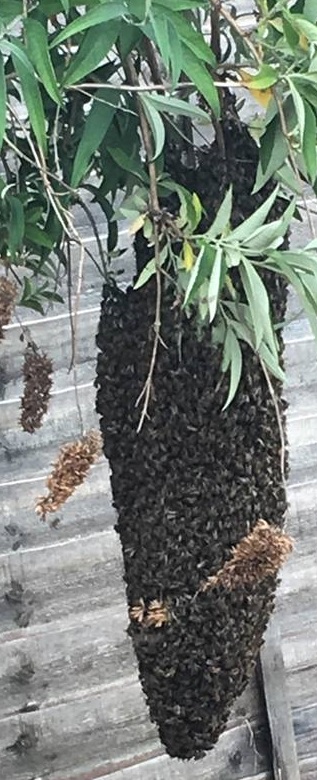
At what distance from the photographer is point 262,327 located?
57 cm

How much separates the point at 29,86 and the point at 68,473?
28 centimetres

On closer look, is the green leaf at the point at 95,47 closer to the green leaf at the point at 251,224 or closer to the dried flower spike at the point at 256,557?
the green leaf at the point at 251,224

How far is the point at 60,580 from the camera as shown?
50.3 inches

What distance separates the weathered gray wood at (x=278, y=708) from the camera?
136cm

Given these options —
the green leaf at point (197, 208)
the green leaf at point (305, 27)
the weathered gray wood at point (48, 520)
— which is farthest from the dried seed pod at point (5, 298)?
the weathered gray wood at point (48, 520)

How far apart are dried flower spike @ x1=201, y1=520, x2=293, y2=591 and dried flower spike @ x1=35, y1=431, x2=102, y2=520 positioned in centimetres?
11

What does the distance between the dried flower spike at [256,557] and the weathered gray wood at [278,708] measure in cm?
74

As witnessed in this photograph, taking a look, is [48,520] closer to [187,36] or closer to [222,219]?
[222,219]

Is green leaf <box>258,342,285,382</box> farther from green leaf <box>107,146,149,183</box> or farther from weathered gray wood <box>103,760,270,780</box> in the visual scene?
weathered gray wood <box>103,760,270,780</box>

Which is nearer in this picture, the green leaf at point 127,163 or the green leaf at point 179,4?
the green leaf at point 179,4

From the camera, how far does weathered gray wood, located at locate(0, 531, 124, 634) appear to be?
1.26 metres

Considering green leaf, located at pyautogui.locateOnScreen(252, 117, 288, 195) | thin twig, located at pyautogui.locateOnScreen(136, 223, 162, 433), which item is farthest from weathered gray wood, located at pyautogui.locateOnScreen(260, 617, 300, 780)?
green leaf, located at pyautogui.locateOnScreen(252, 117, 288, 195)

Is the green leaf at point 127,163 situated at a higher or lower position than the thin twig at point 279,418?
higher

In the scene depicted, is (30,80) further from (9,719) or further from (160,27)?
(9,719)
